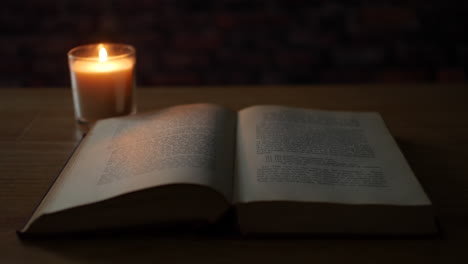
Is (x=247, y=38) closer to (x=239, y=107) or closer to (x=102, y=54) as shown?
(x=239, y=107)

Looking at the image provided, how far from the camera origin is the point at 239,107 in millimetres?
1029

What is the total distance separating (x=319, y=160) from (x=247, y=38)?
4.42 feet

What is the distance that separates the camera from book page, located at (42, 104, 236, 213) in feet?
1.85

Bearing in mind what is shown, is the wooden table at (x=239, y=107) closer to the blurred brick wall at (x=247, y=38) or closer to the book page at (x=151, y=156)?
the book page at (x=151, y=156)

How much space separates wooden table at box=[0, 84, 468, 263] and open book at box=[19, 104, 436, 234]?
0.07ft

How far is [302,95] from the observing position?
1.11 metres

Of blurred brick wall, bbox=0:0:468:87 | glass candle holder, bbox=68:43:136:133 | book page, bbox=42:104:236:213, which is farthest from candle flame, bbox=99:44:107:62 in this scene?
blurred brick wall, bbox=0:0:468:87

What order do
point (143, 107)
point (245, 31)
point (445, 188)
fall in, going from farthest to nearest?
point (245, 31)
point (143, 107)
point (445, 188)

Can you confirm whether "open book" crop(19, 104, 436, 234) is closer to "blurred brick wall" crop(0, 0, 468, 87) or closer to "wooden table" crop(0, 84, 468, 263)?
"wooden table" crop(0, 84, 468, 263)

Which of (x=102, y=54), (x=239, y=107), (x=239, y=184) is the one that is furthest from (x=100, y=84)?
(x=239, y=184)

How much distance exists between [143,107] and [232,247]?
0.54 m

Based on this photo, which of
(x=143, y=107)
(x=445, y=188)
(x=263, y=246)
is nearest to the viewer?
(x=263, y=246)

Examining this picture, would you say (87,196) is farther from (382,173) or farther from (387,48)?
(387,48)

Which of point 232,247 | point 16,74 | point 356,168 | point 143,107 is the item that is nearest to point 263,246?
point 232,247
